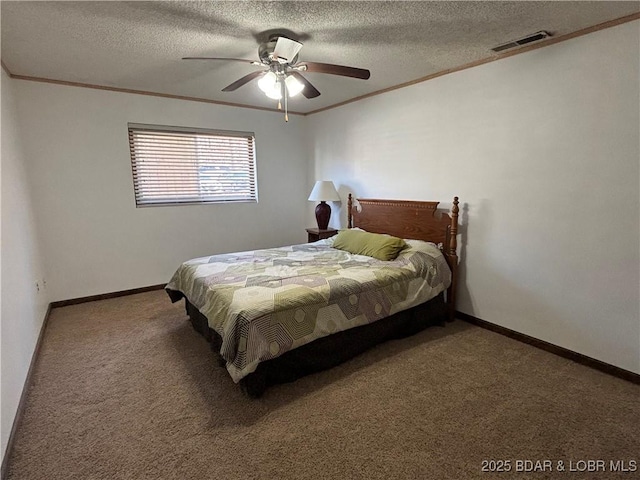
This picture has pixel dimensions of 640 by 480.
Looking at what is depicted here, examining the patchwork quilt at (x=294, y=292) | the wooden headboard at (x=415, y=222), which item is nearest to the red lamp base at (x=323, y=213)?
the wooden headboard at (x=415, y=222)

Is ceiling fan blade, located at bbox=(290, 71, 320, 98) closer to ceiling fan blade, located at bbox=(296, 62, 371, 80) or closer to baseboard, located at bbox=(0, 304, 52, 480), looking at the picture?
ceiling fan blade, located at bbox=(296, 62, 371, 80)

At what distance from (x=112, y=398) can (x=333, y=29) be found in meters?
A: 2.77

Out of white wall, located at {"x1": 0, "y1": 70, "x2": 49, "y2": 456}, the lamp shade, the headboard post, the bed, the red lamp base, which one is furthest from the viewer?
the red lamp base

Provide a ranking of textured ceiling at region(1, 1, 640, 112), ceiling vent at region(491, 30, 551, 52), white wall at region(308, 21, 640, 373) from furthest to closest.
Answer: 1. ceiling vent at region(491, 30, 551, 52)
2. white wall at region(308, 21, 640, 373)
3. textured ceiling at region(1, 1, 640, 112)

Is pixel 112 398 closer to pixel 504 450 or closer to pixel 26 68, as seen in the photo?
pixel 504 450

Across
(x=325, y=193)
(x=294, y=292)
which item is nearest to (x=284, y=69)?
(x=294, y=292)

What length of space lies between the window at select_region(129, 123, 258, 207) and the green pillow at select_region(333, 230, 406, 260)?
5.63 feet

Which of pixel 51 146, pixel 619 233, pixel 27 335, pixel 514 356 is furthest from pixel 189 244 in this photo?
pixel 619 233

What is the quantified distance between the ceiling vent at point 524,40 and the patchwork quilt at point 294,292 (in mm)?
1673

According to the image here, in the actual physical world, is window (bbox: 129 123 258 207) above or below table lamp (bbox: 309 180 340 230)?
above

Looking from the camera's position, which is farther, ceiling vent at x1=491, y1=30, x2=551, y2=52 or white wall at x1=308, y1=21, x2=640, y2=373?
ceiling vent at x1=491, y1=30, x2=551, y2=52

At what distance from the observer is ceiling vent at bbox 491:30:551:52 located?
2.32 meters

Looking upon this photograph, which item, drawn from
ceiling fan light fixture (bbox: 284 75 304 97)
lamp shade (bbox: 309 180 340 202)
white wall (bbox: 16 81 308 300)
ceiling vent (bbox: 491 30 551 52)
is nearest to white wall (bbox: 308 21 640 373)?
ceiling vent (bbox: 491 30 551 52)

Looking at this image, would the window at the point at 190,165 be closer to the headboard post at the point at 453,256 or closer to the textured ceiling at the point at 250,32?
the textured ceiling at the point at 250,32
